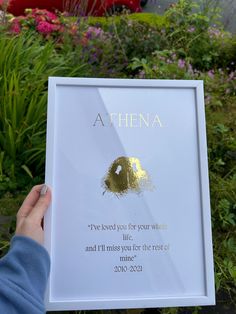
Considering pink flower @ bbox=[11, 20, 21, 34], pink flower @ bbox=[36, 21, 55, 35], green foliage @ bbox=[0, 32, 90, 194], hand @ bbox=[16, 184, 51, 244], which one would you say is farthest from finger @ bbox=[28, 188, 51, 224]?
pink flower @ bbox=[36, 21, 55, 35]

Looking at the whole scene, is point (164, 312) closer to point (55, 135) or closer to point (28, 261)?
point (28, 261)

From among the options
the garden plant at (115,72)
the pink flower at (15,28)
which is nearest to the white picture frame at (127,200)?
the garden plant at (115,72)

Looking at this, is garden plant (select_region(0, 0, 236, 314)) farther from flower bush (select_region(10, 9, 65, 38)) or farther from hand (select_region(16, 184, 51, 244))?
hand (select_region(16, 184, 51, 244))

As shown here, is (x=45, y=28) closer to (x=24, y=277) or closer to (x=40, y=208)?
(x=40, y=208)

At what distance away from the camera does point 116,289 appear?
1.46 meters

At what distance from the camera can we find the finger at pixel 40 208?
1429mm

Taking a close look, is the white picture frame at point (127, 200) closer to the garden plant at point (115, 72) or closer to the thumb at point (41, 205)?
the thumb at point (41, 205)

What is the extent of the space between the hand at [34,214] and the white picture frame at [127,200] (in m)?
0.03

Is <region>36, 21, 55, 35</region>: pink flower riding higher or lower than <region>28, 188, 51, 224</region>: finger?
higher

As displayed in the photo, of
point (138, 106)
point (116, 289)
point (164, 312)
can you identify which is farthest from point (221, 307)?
point (138, 106)

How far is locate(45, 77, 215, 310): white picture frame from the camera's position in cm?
146

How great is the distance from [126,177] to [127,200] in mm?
84

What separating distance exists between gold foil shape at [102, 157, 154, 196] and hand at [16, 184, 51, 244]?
23cm

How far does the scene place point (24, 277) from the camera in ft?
4.25
